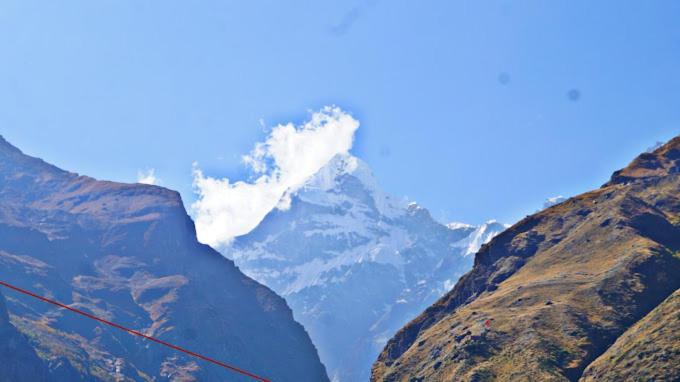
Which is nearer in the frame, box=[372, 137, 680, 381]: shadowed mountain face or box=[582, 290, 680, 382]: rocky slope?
box=[582, 290, 680, 382]: rocky slope

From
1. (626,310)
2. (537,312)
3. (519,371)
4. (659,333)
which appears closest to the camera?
(659,333)

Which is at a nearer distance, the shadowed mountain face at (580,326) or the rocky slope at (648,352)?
the rocky slope at (648,352)

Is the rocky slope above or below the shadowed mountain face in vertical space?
below

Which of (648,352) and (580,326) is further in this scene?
(580,326)

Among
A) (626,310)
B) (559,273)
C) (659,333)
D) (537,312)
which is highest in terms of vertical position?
(559,273)

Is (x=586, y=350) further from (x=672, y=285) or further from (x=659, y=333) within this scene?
(x=672, y=285)

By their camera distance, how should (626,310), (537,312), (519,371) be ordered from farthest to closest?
(537,312) < (626,310) < (519,371)

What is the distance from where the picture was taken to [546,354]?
149500 millimetres

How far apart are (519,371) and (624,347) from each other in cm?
2012

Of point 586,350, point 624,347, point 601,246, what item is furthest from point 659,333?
point 601,246

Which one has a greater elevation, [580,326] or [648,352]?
[580,326]

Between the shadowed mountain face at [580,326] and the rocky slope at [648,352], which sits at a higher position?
the shadowed mountain face at [580,326]

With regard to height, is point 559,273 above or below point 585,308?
above

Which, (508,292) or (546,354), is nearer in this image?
(546,354)
